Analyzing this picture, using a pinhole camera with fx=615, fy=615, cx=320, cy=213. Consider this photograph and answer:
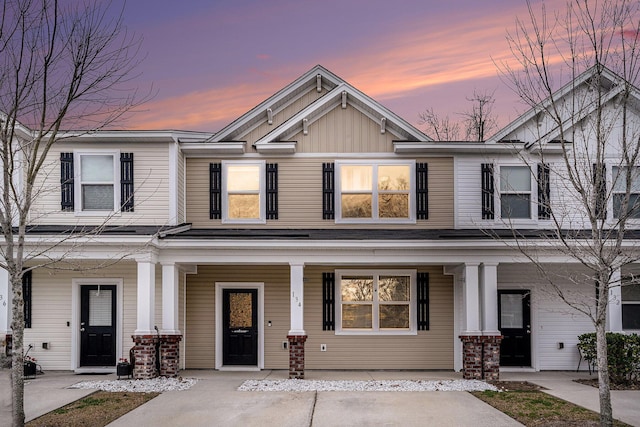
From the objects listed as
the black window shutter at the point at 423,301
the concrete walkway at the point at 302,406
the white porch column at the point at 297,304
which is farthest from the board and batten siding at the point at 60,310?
the black window shutter at the point at 423,301

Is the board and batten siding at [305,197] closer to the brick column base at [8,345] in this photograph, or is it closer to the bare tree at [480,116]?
the brick column base at [8,345]

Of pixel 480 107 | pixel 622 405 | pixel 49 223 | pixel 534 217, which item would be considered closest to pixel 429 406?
pixel 622 405

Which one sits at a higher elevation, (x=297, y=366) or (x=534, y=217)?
(x=534, y=217)

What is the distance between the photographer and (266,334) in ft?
51.3

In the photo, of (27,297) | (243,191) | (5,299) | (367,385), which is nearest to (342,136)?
(243,191)

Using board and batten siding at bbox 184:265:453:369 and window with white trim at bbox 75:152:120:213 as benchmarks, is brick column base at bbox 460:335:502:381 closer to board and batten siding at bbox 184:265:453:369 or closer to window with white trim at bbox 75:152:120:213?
board and batten siding at bbox 184:265:453:369

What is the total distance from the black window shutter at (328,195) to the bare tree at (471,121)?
18.9 metres

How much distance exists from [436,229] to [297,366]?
5024mm

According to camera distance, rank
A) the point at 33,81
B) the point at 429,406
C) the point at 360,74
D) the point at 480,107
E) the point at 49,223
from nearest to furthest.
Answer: the point at 33,81
the point at 429,406
the point at 49,223
the point at 360,74
the point at 480,107

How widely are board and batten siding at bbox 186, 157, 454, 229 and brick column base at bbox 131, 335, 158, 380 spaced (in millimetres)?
3527

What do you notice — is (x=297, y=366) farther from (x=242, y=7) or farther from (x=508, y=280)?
(x=242, y=7)

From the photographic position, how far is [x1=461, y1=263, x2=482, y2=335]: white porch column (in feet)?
45.2

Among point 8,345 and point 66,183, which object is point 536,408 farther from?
point 66,183

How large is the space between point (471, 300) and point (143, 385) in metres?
7.37
